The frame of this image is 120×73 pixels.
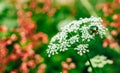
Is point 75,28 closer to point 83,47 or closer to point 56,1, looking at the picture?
point 83,47

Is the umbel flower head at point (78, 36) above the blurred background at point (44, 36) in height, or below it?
below

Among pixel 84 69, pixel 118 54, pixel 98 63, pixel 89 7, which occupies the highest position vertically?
pixel 89 7

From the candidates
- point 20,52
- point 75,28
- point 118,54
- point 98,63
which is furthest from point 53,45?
point 118,54

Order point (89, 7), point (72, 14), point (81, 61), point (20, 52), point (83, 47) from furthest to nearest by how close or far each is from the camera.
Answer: point (72, 14) → point (89, 7) → point (81, 61) → point (20, 52) → point (83, 47)

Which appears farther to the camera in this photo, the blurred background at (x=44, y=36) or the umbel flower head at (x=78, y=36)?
the blurred background at (x=44, y=36)

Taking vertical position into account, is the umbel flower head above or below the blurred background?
below

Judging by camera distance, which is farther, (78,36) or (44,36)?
(44,36)

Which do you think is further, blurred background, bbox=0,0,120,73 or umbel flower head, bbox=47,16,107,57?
blurred background, bbox=0,0,120,73

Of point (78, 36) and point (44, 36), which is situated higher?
point (44, 36)
